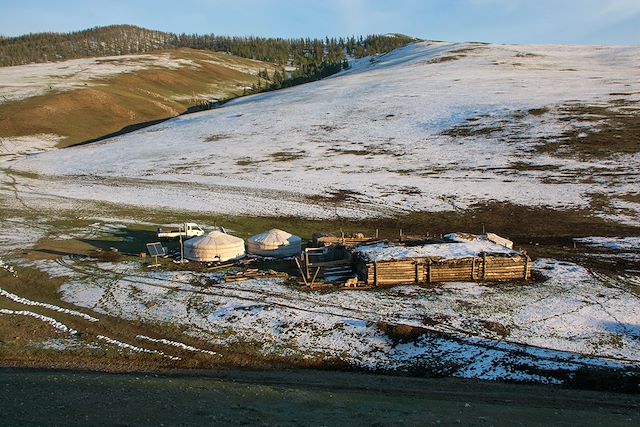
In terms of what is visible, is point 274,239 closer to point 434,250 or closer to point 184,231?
point 184,231

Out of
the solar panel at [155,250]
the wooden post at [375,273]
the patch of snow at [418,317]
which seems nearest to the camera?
the patch of snow at [418,317]

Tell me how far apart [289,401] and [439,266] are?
1630cm

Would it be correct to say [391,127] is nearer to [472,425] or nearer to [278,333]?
[278,333]

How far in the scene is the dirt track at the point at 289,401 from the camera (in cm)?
1611

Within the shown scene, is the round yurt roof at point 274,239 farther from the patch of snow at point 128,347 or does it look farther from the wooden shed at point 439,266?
the patch of snow at point 128,347

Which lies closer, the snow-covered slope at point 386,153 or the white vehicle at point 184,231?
the white vehicle at point 184,231

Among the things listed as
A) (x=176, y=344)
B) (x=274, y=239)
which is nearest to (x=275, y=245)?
(x=274, y=239)

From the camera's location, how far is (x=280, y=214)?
50531 millimetres

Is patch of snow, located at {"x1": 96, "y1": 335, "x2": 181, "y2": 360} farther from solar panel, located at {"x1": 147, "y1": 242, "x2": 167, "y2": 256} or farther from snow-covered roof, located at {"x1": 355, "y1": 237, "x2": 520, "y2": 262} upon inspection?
snow-covered roof, located at {"x1": 355, "y1": 237, "x2": 520, "y2": 262}

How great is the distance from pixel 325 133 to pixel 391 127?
1032 centimetres

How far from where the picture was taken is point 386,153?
238 ft

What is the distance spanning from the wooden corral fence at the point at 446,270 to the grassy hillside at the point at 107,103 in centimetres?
8090

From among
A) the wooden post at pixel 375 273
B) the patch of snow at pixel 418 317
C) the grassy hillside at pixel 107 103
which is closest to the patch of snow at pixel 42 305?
the patch of snow at pixel 418 317

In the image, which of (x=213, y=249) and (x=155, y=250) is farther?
(x=213, y=249)
